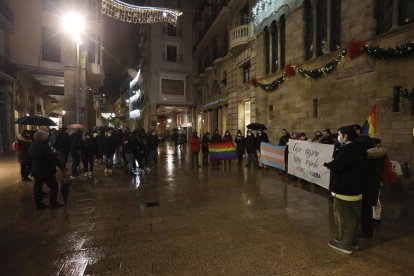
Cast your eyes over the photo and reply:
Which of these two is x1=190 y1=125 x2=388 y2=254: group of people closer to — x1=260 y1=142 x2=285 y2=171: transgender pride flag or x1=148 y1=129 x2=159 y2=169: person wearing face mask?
x1=260 y1=142 x2=285 y2=171: transgender pride flag

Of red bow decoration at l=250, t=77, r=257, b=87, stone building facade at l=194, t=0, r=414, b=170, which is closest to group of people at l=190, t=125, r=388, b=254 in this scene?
stone building facade at l=194, t=0, r=414, b=170

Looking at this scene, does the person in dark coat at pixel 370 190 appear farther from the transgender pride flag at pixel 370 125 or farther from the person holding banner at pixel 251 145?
the person holding banner at pixel 251 145

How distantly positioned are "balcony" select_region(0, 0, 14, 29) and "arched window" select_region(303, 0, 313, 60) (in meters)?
18.9

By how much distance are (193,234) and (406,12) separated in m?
9.23

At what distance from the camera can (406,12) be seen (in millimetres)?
Result: 8148

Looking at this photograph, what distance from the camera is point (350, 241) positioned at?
12.6 feet

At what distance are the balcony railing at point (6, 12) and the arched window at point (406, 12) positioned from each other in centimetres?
2189

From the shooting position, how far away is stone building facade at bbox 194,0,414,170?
8.02 meters

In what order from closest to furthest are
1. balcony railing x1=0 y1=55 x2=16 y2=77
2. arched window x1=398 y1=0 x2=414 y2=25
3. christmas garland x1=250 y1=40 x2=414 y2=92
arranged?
christmas garland x1=250 y1=40 x2=414 y2=92
arched window x1=398 y1=0 x2=414 y2=25
balcony railing x1=0 y1=55 x2=16 y2=77

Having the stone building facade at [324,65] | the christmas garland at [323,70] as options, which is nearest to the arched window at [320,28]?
the stone building facade at [324,65]

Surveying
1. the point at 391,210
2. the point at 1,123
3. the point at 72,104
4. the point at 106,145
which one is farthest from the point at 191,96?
the point at 391,210

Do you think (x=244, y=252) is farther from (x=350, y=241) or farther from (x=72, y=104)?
(x=72, y=104)

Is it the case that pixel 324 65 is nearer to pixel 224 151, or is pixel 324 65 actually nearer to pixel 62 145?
pixel 224 151

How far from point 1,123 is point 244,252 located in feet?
71.3
